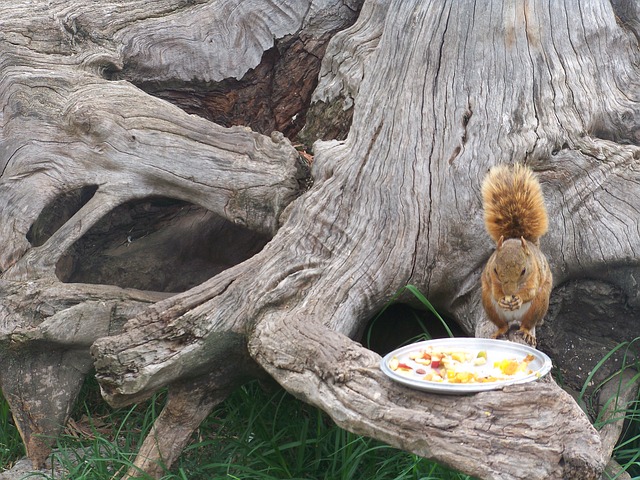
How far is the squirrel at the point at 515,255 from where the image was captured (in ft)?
7.72

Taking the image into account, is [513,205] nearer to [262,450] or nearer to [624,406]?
[624,406]

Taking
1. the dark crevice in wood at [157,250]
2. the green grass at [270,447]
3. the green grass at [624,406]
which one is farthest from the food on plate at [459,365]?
the dark crevice in wood at [157,250]

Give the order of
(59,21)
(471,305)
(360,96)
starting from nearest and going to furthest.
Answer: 1. (471,305)
2. (360,96)
3. (59,21)

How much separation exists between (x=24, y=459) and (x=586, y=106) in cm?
258

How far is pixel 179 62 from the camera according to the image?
3758 millimetres

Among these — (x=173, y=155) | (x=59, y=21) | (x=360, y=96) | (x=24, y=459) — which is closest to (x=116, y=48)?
(x=59, y=21)

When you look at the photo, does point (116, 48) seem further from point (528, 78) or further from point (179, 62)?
point (528, 78)

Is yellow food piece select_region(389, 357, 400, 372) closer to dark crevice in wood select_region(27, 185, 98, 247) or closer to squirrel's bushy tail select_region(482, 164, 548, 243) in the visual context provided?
squirrel's bushy tail select_region(482, 164, 548, 243)

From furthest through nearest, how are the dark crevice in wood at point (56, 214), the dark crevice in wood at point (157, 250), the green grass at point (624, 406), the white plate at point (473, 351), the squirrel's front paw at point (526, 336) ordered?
the dark crevice in wood at point (157, 250) < the dark crevice in wood at point (56, 214) < the green grass at point (624, 406) < the squirrel's front paw at point (526, 336) < the white plate at point (473, 351)

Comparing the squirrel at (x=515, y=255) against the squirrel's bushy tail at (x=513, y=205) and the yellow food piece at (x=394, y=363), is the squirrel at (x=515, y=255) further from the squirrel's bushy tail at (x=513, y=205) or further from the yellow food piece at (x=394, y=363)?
the yellow food piece at (x=394, y=363)

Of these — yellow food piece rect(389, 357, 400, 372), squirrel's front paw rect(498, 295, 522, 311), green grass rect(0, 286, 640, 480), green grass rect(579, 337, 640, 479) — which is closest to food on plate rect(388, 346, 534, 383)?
yellow food piece rect(389, 357, 400, 372)

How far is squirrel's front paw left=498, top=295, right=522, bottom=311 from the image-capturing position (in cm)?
235

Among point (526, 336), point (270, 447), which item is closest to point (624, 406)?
point (526, 336)

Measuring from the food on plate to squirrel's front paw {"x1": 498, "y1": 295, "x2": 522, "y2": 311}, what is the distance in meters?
0.25
